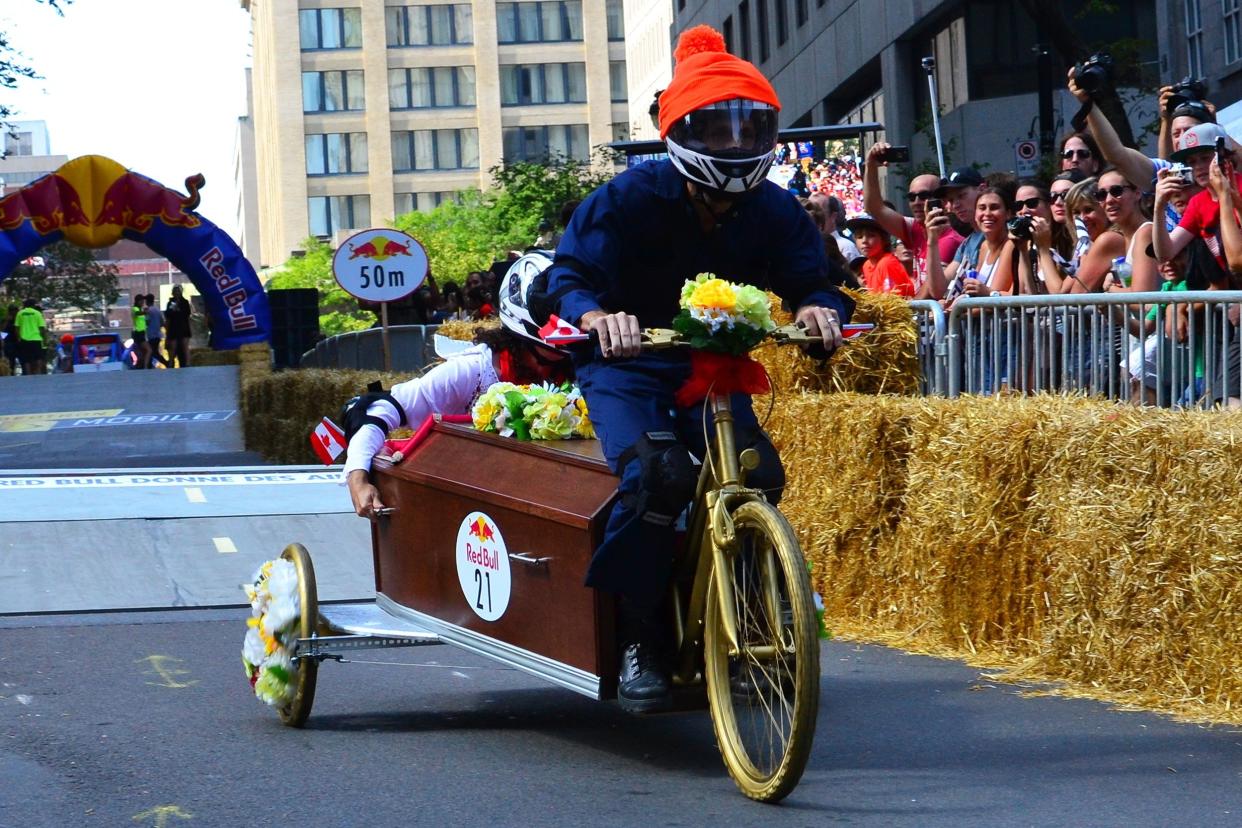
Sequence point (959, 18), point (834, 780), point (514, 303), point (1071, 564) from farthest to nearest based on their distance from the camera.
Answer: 1. point (959, 18)
2. point (1071, 564)
3. point (514, 303)
4. point (834, 780)

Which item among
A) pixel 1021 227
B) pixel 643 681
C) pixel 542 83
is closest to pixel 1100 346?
pixel 1021 227

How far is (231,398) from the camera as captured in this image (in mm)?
31703

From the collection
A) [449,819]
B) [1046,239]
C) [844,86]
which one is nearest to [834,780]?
[449,819]

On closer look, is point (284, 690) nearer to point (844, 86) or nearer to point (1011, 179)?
point (1011, 179)

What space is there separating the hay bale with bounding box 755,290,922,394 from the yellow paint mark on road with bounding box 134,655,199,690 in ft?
10.6

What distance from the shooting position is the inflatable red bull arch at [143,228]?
1307 inches

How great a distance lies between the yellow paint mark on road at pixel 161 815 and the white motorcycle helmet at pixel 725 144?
2302mm

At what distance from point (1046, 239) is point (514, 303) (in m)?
4.05

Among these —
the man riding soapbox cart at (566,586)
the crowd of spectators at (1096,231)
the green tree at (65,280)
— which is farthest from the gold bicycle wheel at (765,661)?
the green tree at (65,280)

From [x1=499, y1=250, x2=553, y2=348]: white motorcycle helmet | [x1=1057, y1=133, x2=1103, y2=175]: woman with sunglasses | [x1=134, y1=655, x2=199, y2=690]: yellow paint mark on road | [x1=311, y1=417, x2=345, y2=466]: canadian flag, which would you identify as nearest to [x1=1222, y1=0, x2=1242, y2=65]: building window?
[x1=1057, y1=133, x2=1103, y2=175]: woman with sunglasses

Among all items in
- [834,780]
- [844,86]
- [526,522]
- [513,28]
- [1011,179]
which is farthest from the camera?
[513,28]

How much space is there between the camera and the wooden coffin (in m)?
5.89

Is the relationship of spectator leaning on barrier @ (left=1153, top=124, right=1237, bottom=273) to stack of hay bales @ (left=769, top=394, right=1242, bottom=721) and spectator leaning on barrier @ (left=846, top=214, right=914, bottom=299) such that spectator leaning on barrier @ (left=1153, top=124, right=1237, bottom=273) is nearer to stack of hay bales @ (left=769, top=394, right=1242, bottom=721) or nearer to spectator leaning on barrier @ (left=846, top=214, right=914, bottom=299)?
stack of hay bales @ (left=769, top=394, right=1242, bottom=721)

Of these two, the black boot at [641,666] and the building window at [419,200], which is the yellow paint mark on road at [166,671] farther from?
the building window at [419,200]
